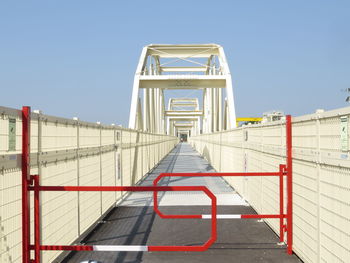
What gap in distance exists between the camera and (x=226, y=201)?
37.7ft

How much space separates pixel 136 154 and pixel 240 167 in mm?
4179

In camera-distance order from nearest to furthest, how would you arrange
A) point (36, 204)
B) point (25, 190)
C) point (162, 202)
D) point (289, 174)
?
point (25, 190)
point (36, 204)
point (289, 174)
point (162, 202)

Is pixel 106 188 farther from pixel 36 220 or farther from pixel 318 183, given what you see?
pixel 318 183

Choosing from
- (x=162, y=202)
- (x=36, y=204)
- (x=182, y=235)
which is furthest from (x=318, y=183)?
(x=162, y=202)

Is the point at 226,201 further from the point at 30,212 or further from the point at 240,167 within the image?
the point at 30,212

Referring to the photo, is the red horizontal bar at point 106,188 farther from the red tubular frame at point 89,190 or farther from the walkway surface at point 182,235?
the walkway surface at point 182,235

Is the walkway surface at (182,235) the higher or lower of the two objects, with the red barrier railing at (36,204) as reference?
lower

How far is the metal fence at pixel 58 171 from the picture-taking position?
4207mm

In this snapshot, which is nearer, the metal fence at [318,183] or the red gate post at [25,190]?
the metal fence at [318,183]

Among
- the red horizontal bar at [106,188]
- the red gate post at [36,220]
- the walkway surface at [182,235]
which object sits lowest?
the walkway surface at [182,235]

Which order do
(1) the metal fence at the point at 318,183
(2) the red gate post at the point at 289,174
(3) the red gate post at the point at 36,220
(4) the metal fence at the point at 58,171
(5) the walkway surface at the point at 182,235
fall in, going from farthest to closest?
(2) the red gate post at the point at 289,174, (5) the walkway surface at the point at 182,235, (3) the red gate post at the point at 36,220, (1) the metal fence at the point at 318,183, (4) the metal fence at the point at 58,171

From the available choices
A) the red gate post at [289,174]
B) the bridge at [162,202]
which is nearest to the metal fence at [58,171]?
the bridge at [162,202]

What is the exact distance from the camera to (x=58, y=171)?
5.91 meters

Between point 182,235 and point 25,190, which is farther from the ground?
point 25,190
